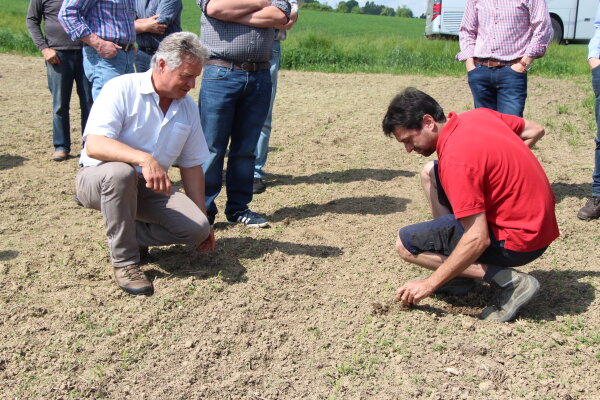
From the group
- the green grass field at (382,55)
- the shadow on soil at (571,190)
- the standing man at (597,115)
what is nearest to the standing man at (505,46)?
the standing man at (597,115)

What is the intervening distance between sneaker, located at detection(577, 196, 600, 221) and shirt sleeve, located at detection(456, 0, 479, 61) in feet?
5.15

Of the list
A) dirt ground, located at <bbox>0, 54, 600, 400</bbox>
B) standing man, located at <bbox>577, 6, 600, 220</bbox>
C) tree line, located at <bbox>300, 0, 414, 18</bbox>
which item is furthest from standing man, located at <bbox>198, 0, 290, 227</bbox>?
tree line, located at <bbox>300, 0, 414, 18</bbox>

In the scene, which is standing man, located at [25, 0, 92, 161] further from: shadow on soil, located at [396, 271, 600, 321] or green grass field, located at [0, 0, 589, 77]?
green grass field, located at [0, 0, 589, 77]

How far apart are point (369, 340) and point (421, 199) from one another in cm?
257

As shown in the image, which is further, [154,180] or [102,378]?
[154,180]

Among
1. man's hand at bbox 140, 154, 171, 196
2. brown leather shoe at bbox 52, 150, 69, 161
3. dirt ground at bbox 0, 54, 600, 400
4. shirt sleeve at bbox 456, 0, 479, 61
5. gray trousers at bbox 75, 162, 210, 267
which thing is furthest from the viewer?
brown leather shoe at bbox 52, 150, 69, 161

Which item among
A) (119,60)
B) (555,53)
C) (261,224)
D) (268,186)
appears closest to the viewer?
(261,224)

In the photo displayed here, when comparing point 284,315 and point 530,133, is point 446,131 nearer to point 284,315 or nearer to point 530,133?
point 530,133

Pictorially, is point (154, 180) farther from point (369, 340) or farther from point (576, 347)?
point (576, 347)

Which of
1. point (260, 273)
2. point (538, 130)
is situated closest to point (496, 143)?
point (538, 130)

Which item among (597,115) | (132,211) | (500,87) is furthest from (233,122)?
(597,115)

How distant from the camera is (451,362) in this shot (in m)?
3.25

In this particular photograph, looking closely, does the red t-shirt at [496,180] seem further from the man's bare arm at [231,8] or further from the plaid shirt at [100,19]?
the plaid shirt at [100,19]

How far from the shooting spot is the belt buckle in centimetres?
468
